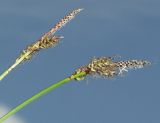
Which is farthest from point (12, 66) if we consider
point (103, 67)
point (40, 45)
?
point (103, 67)

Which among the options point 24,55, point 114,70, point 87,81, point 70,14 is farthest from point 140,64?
point 24,55

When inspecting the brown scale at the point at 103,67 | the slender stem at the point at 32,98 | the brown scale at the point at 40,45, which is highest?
the brown scale at the point at 40,45

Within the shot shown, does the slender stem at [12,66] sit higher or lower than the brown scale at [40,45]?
lower

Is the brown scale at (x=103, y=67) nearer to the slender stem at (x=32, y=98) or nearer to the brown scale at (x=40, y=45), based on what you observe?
the slender stem at (x=32, y=98)

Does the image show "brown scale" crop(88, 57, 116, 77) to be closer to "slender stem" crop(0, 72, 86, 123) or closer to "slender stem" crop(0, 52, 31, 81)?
"slender stem" crop(0, 72, 86, 123)

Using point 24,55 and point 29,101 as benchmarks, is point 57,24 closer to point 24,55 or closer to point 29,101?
point 24,55

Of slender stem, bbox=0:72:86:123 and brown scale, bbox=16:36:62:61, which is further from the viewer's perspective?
brown scale, bbox=16:36:62:61

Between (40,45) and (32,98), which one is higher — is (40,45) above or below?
above

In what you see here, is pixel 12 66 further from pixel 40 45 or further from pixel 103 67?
pixel 103 67

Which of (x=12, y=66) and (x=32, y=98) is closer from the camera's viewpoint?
(x=32, y=98)

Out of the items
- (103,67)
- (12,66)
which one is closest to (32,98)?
(12,66)

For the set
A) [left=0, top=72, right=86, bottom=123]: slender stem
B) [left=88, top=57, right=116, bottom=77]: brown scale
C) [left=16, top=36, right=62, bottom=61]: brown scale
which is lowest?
[left=0, top=72, right=86, bottom=123]: slender stem

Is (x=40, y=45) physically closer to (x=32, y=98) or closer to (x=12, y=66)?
(x=12, y=66)
